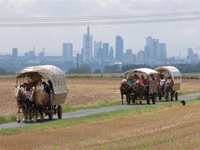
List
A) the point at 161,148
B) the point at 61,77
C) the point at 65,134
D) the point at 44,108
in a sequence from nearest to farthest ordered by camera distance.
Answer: the point at 161,148 < the point at 65,134 < the point at 44,108 < the point at 61,77

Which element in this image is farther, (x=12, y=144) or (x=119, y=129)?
(x=119, y=129)

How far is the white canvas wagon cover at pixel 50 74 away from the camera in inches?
1174

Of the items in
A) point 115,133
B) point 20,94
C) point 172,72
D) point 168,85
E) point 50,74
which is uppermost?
point 50,74

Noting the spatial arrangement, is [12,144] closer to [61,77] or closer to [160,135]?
[160,135]

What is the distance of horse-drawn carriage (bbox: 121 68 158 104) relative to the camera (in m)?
40.6

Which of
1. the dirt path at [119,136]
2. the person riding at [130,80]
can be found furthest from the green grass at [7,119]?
the person riding at [130,80]

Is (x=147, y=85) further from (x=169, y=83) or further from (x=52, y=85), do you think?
(x=52, y=85)

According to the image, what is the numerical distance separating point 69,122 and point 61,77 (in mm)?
5828

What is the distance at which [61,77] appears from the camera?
31312 millimetres

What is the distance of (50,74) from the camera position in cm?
2986

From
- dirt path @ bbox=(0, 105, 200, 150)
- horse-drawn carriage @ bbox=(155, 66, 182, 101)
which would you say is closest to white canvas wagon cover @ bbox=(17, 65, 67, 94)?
dirt path @ bbox=(0, 105, 200, 150)

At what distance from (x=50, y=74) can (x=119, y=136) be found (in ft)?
34.2

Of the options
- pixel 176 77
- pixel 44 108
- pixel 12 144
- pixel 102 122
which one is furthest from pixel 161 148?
pixel 176 77

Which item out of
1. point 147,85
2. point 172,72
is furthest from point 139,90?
point 172,72
